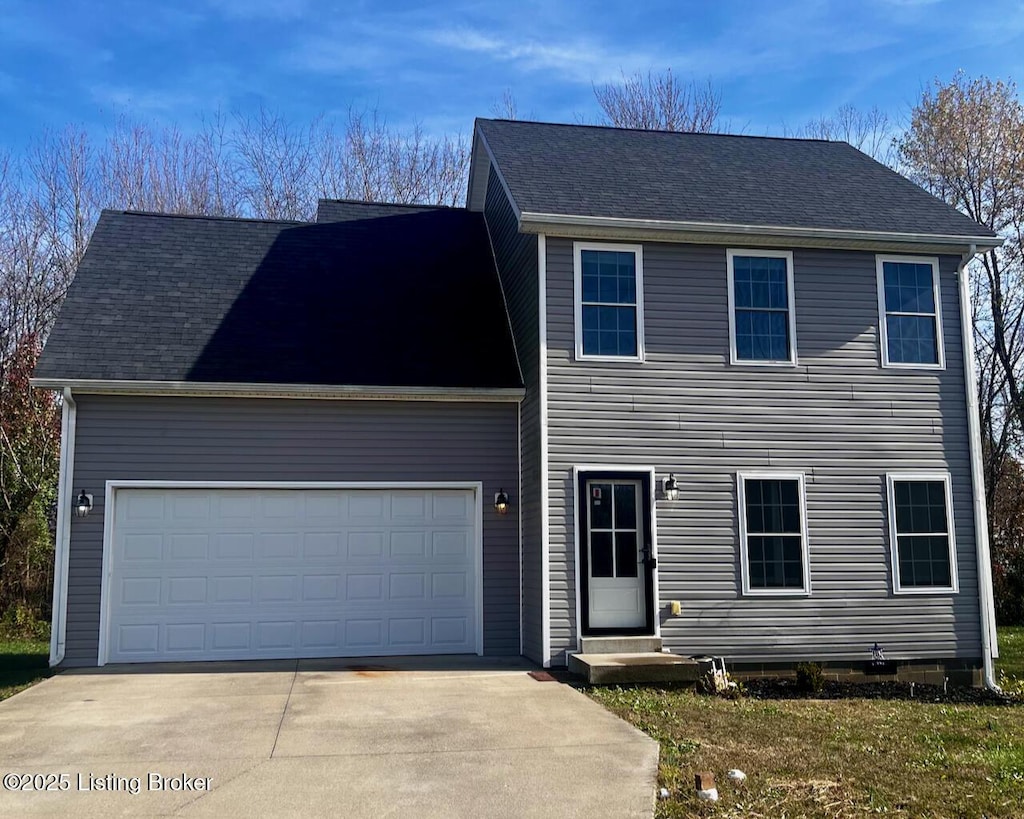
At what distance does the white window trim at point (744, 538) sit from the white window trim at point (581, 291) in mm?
1902

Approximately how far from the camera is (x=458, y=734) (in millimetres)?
7422

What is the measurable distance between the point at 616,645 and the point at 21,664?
23.6ft

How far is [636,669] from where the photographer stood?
9.71 meters

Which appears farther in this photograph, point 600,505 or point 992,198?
point 992,198

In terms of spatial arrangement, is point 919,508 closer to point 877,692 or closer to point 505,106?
point 877,692

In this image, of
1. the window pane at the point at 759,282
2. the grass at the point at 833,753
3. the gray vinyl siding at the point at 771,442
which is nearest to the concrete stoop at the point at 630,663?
the grass at the point at 833,753

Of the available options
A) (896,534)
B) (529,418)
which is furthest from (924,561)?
(529,418)

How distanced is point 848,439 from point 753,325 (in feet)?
5.79

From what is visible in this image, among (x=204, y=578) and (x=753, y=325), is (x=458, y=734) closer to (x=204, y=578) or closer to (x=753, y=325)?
(x=204, y=578)

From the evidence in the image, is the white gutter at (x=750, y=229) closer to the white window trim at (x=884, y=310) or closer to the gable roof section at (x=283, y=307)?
the white window trim at (x=884, y=310)

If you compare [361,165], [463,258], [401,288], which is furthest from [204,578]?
A: [361,165]

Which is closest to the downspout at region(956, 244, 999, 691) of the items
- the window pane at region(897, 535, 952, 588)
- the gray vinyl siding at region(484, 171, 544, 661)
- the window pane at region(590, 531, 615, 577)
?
the window pane at region(897, 535, 952, 588)

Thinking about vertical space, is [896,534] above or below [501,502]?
below

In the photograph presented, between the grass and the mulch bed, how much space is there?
413 mm
